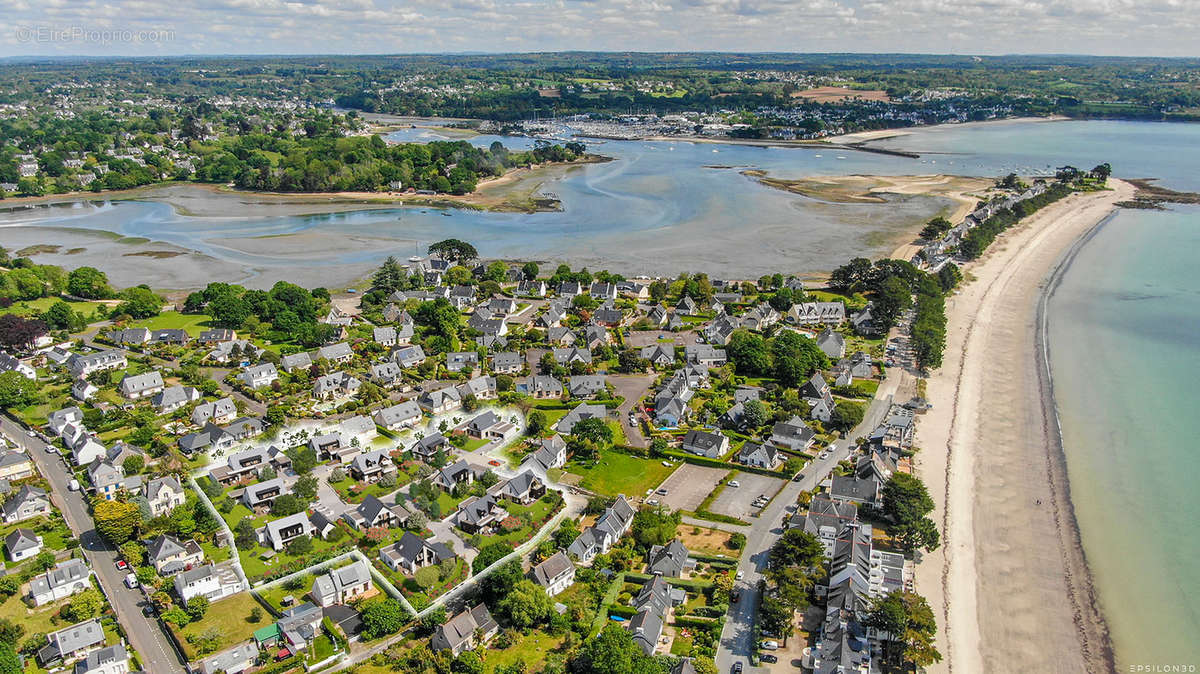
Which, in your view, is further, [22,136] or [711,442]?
[22,136]

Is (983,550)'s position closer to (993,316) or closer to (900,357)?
(900,357)

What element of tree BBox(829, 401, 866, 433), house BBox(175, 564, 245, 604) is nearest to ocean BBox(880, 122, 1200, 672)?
tree BBox(829, 401, 866, 433)

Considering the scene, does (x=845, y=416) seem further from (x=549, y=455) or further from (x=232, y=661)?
(x=232, y=661)

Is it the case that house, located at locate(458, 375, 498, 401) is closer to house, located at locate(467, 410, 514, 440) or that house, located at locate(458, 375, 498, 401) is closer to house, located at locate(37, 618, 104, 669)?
house, located at locate(467, 410, 514, 440)

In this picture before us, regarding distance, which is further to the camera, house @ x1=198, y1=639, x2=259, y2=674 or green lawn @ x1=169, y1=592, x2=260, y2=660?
green lawn @ x1=169, y1=592, x2=260, y2=660

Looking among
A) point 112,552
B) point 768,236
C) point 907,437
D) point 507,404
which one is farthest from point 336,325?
point 768,236

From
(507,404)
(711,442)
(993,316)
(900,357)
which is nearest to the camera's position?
(711,442)
